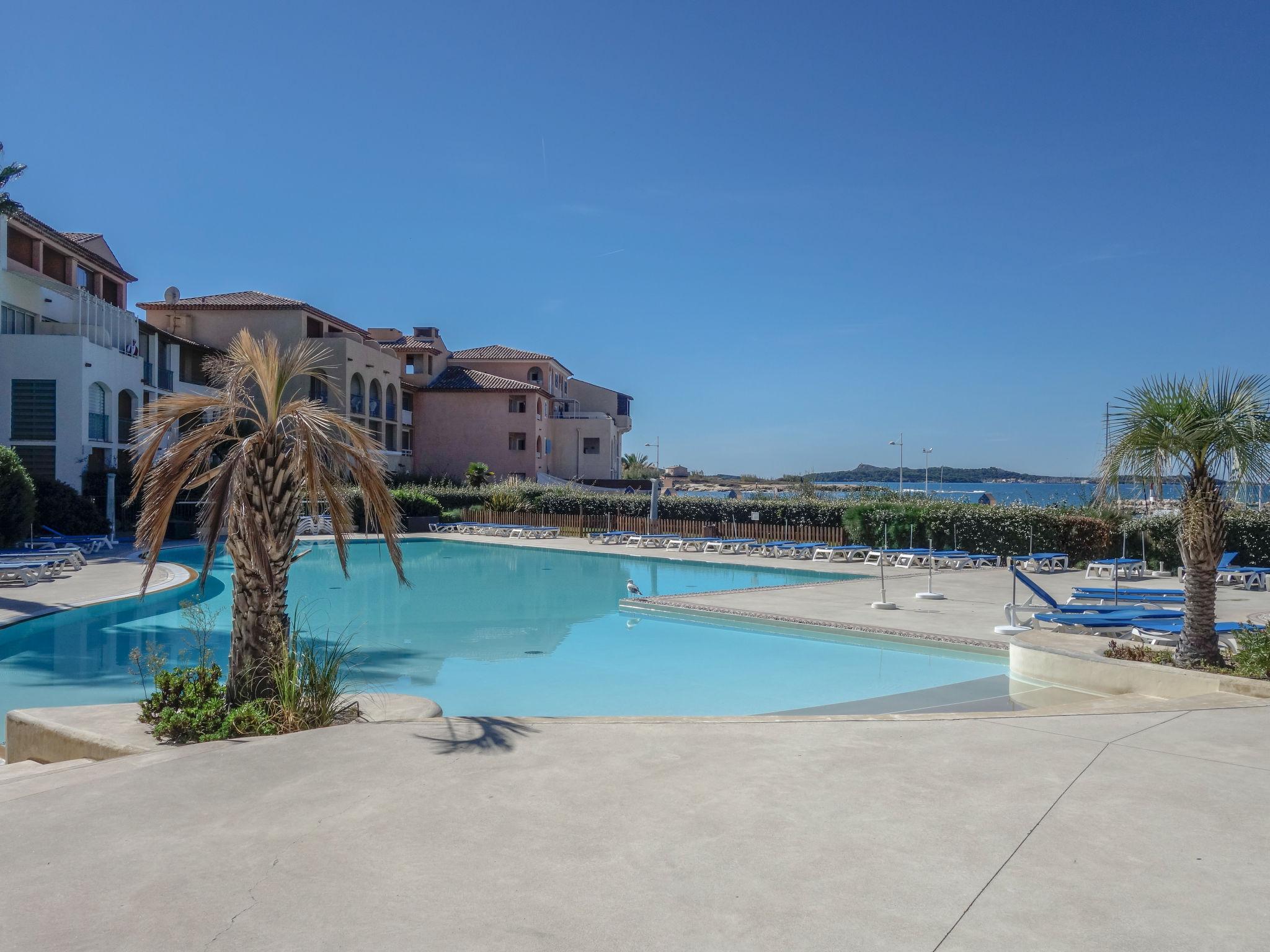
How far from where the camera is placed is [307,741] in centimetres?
570

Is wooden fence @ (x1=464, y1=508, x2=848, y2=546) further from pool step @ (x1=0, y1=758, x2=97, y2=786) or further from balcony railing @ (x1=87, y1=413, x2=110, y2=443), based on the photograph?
pool step @ (x1=0, y1=758, x2=97, y2=786)

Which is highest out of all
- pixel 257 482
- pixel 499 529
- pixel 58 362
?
pixel 58 362

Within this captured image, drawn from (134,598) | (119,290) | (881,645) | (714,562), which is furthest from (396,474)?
(881,645)

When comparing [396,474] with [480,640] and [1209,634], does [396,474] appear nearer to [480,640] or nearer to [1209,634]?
[480,640]

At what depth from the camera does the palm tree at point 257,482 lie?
6.37m

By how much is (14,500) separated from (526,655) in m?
15.9

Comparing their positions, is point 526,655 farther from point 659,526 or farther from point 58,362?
point 58,362

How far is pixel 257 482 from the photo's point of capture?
6391 millimetres

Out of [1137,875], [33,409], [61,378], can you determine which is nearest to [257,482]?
[1137,875]

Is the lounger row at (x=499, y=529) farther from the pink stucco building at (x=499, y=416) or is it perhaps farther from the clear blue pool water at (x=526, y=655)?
the pink stucco building at (x=499, y=416)

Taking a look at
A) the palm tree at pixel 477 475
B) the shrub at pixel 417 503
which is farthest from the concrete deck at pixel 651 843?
the palm tree at pixel 477 475

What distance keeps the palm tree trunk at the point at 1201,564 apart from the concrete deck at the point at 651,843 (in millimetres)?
2770

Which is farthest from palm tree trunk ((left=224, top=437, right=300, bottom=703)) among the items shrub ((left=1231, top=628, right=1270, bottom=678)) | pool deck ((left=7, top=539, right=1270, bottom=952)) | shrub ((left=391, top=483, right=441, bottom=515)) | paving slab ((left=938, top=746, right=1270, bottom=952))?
shrub ((left=391, top=483, right=441, bottom=515))

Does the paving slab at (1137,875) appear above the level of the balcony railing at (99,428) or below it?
below
